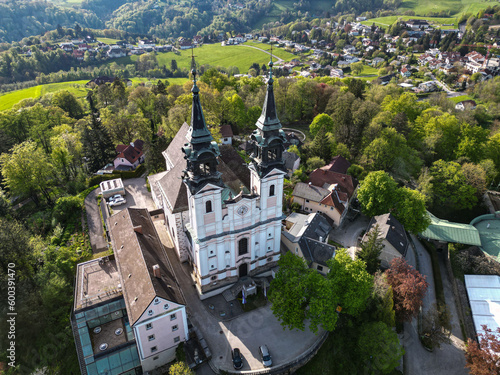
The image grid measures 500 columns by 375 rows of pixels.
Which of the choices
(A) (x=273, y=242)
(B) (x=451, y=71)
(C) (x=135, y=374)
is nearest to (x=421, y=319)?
(A) (x=273, y=242)

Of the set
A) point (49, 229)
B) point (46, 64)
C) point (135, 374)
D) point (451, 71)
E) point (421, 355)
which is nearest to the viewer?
point (135, 374)

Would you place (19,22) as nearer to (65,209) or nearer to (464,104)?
(65,209)

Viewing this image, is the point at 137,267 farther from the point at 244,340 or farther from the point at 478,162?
the point at 478,162

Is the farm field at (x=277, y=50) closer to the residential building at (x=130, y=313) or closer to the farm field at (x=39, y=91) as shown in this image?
the farm field at (x=39, y=91)

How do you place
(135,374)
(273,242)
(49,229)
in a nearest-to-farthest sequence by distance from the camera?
(135,374) → (273,242) → (49,229)

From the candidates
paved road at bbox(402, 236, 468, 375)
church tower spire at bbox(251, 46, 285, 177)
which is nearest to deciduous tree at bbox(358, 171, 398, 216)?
paved road at bbox(402, 236, 468, 375)

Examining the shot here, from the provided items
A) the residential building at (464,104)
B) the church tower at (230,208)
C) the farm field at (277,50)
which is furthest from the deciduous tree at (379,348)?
the farm field at (277,50)
